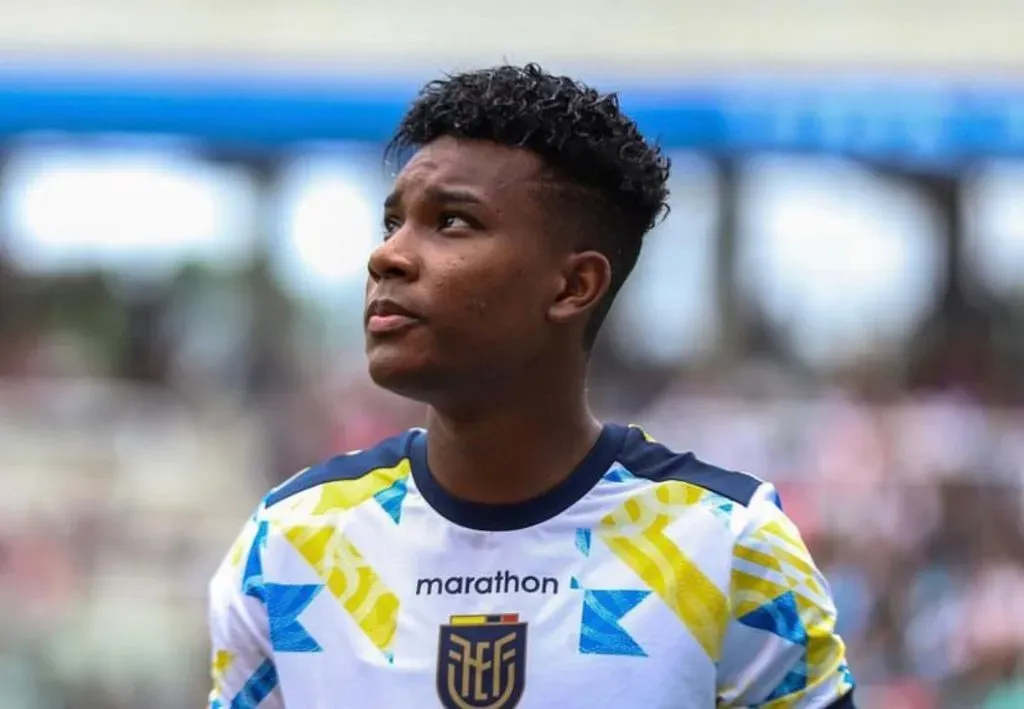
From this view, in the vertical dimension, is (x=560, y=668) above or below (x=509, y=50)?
below

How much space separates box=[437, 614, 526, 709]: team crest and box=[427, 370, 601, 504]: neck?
22cm

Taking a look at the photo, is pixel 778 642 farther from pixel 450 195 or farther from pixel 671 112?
pixel 671 112

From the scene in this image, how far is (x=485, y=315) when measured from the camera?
9.75 feet

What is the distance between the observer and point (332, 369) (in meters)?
11.9

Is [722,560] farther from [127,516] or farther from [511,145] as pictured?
[127,516]

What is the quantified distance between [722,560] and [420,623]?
50 cm

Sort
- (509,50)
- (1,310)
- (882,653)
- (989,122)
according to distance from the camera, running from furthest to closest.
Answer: (509,50), (1,310), (989,122), (882,653)

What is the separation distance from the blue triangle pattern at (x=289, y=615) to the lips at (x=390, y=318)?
0.45 m

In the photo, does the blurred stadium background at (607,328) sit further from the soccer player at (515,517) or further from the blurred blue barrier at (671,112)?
the soccer player at (515,517)

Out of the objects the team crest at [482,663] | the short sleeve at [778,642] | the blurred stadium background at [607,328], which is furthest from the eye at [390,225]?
the blurred stadium background at [607,328]

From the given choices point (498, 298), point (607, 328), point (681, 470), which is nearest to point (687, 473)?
point (681, 470)

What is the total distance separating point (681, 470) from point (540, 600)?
1.18ft

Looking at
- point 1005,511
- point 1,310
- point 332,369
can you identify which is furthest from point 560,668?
point 1,310

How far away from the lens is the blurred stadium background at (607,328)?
984 centimetres
